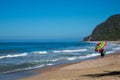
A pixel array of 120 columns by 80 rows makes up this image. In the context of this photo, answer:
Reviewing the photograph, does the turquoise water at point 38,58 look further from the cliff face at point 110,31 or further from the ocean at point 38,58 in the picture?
the cliff face at point 110,31

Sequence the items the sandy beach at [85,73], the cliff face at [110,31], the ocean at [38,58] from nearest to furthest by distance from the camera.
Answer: the sandy beach at [85,73], the ocean at [38,58], the cliff face at [110,31]

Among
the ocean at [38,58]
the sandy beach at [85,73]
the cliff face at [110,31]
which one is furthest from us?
the cliff face at [110,31]

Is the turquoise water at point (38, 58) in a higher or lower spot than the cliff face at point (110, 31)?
lower

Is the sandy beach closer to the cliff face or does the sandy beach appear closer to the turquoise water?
the turquoise water

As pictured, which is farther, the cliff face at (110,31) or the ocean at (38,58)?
the cliff face at (110,31)

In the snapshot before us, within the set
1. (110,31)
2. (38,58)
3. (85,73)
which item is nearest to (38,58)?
(38,58)

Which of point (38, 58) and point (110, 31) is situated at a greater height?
point (110, 31)

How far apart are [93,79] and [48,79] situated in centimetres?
292

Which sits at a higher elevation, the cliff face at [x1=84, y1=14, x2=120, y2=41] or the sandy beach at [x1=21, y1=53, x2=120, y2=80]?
the cliff face at [x1=84, y1=14, x2=120, y2=41]

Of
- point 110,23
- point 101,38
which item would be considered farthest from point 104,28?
point 101,38

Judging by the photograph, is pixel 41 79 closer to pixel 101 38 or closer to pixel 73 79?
pixel 73 79

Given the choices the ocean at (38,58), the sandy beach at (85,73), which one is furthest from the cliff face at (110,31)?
the sandy beach at (85,73)

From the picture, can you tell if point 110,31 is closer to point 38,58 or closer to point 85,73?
point 38,58

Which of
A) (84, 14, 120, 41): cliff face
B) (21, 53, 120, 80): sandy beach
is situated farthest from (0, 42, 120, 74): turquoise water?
(84, 14, 120, 41): cliff face
